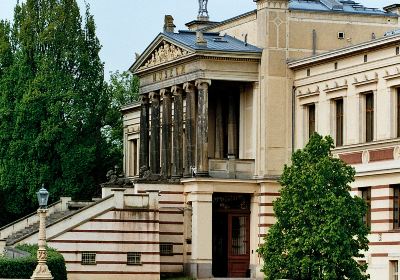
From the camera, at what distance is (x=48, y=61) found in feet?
339

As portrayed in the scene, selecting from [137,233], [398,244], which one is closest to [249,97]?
[137,233]

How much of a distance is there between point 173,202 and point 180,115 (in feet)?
16.3

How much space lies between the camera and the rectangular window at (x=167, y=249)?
8500 centimetres

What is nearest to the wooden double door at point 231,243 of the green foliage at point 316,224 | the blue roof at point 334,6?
the blue roof at point 334,6

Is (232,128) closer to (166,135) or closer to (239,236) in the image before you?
(166,135)

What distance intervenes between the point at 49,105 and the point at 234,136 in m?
17.8

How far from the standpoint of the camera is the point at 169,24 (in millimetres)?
90812

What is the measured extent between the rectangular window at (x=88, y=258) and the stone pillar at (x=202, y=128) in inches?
268

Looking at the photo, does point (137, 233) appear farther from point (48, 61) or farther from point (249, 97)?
point (48, 61)

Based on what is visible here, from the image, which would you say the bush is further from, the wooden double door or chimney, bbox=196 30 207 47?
chimney, bbox=196 30 207 47

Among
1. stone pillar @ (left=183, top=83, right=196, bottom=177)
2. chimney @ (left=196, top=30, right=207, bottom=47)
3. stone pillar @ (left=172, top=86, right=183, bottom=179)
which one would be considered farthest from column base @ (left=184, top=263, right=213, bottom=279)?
chimney @ (left=196, top=30, right=207, bottom=47)

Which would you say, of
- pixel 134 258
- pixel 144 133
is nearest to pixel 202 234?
pixel 134 258

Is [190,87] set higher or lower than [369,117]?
higher

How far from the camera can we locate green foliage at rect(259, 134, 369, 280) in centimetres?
6556
